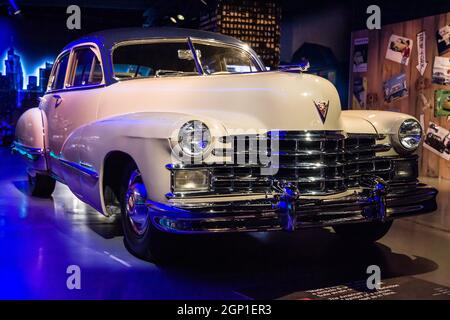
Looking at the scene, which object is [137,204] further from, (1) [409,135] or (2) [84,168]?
(1) [409,135]

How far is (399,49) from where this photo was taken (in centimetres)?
923

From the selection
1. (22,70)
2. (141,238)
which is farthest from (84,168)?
(22,70)

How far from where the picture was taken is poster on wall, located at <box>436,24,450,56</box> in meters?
8.36

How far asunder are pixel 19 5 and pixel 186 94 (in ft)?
35.8

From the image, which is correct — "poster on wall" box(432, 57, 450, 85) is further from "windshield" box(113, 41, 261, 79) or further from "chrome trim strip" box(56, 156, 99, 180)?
"chrome trim strip" box(56, 156, 99, 180)

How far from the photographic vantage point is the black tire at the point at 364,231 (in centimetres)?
445

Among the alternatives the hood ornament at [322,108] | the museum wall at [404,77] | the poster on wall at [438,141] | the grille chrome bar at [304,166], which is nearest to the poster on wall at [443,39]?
the museum wall at [404,77]

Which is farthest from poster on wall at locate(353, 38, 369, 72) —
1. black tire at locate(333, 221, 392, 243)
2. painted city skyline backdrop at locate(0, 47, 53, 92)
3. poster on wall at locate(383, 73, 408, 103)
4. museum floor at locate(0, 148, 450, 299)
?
painted city skyline backdrop at locate(0, 47, 53, 92)

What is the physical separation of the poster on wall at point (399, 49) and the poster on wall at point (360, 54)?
50 centimetres

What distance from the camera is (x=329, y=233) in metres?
4.94

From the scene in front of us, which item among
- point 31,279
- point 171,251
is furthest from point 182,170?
point 31,279

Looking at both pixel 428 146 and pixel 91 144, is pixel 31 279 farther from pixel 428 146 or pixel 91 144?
pixel 428 146

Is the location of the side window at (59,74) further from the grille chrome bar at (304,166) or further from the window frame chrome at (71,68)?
the grille chrome bar at (304,166)
